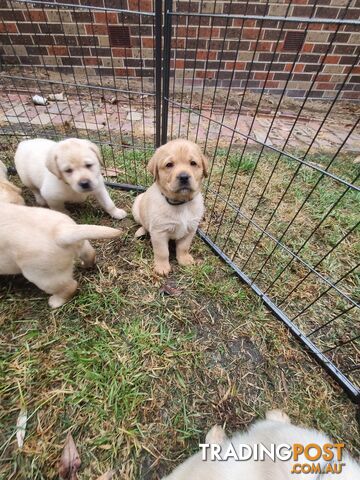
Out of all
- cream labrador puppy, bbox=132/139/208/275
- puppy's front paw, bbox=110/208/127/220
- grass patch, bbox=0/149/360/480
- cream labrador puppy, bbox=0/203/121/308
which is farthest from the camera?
puppy's front paw, bbox=110/208/127/220

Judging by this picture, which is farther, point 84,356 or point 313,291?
point 313,291

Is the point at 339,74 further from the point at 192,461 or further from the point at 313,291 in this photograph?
the point at 192,461

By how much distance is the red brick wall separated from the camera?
147 inches

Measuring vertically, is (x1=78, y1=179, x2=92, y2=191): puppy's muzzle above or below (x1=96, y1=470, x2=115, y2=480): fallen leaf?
above

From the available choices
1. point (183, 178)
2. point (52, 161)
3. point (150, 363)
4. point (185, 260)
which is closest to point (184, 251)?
point (185, 260)

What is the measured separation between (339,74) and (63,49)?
4369 millimetres

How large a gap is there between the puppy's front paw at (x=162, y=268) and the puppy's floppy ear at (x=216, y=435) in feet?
3.27

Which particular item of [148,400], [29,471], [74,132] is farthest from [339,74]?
[29,471]

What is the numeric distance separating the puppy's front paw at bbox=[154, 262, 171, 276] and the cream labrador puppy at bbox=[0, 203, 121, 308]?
0.64m

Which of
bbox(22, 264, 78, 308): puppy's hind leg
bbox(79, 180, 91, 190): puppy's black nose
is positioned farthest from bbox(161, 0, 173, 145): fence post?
bbox(22, 264, 78, 308): puppy's hind leg

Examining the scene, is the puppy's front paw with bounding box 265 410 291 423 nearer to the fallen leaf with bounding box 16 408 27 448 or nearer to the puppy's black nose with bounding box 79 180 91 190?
the fallen leaf with bounding box 16 408 27 448

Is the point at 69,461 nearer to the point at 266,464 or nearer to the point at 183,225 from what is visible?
the point at 266,464

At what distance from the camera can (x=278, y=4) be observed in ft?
12.5

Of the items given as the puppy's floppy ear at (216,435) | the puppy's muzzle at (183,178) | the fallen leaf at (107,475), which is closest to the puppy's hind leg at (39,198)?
the puppy's muzzle at (183,178)
